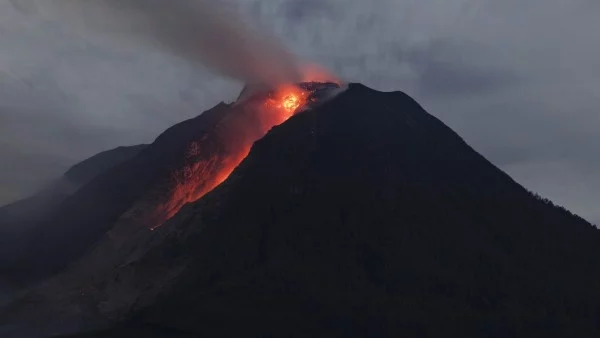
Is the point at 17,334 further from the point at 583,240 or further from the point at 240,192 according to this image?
the point at 583,240

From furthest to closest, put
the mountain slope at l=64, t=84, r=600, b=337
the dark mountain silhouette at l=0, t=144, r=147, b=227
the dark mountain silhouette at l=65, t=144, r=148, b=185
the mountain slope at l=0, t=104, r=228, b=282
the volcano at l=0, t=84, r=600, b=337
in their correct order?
the dark mountain silhouette at l=65, t=144, r=148, b=185 → the dark mountain silhouette at l=0, t=144, r=147, b=227 → the mountain slope at l=0, t=104, r=228, b=282 → the volcano at l=0, t=84, r=600, b=337 → the mountain slope at l=64, t=84, r=600, b=337

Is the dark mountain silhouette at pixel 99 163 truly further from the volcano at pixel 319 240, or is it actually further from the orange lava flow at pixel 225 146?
the orange lava flow at pixel 225 146

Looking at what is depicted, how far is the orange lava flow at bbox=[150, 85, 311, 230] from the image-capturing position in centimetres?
12175

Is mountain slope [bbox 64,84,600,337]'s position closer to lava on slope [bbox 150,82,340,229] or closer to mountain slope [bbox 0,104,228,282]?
lava on slope [bbox 150,82,340,229]

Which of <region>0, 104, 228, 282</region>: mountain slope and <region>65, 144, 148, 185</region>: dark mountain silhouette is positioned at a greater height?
<region>65, 144, 148, 185</region>: dark mountain silhouette

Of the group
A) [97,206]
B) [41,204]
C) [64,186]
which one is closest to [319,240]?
[97,206]

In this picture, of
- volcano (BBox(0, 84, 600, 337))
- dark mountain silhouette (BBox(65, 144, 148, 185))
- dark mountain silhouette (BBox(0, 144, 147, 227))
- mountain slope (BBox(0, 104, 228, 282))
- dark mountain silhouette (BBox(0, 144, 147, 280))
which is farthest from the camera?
dark mountain silhouette (BBox(65, 144, 148, 185))

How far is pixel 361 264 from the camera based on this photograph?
100 m

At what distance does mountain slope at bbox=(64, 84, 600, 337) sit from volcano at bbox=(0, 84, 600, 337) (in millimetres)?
255

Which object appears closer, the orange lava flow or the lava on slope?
the orange lava flow

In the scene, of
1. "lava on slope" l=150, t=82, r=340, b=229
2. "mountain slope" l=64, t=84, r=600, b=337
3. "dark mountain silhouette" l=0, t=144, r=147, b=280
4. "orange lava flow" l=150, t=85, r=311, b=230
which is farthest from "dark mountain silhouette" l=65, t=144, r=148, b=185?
"mountain slope" l=64, t=84, r=600, b=337

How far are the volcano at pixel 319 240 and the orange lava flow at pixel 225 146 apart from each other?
0.93ft

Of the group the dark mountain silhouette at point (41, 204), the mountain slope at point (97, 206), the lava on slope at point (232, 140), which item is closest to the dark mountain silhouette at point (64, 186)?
the dark mountain silhouette at point (41, 204)

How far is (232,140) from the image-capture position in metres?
131
